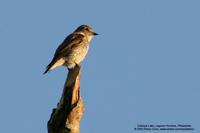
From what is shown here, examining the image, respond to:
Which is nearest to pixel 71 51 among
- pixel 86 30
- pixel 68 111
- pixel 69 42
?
pixel 69 42

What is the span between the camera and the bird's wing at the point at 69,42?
527 inches

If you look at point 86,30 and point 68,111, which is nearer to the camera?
point 68,111

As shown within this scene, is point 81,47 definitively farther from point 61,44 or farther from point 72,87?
point 72,87

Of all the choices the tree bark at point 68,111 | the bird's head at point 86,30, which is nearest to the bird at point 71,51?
the bird's head at point 86,30

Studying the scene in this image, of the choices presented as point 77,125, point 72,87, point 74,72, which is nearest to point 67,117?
point 77,125

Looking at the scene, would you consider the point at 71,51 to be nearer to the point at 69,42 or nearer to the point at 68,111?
the point at 69,42

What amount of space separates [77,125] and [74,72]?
5.78ft

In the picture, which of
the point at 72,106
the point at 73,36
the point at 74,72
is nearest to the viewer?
the point at 72,106

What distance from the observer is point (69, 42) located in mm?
13648

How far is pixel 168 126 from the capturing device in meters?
10.3

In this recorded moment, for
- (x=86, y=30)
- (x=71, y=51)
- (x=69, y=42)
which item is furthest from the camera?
(x=86, y=30)

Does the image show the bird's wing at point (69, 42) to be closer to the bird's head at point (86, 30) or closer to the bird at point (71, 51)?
the bird at point (71, 51)

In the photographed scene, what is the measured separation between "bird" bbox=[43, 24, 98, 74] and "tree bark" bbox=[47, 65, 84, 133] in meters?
4.76

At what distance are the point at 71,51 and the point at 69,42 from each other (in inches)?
14.9
